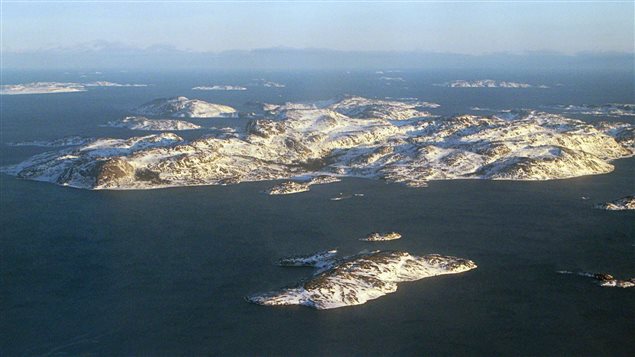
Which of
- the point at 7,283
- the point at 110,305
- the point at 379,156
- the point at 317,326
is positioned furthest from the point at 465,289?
the point at 379,156

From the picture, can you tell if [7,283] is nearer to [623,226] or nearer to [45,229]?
[45,229]

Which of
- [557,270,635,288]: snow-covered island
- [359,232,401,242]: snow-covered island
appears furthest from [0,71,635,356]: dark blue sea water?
[359,232,401,242]: snow-covered island

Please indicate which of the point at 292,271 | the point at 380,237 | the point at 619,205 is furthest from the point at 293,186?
the point at 619,205

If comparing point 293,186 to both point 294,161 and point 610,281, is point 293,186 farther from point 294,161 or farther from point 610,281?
point 610,281

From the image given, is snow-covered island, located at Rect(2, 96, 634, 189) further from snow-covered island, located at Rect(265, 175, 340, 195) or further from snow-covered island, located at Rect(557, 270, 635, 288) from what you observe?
snow-covered island, located at Rect(557, 270, 635, 288)

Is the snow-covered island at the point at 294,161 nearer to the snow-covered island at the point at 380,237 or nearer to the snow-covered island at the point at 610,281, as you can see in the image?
the snow-covered island at the point at 380,237

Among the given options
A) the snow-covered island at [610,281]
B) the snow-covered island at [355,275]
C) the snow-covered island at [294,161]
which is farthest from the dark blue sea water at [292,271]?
the snow-covered island at [294,161]
